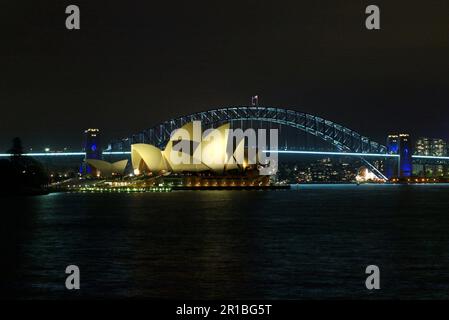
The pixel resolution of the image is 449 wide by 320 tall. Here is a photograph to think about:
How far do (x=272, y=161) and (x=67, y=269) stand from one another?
2984 inches

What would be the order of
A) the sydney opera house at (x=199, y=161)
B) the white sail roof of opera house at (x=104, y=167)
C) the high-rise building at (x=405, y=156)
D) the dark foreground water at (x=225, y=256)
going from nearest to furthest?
1. the dark foreground water at (x=225, y=256)
2. the sydney opera house at (x=199, y=161)
3. the white sail roof of opera house at (x=104, y=167)
4. the high-rise building at (x=405, y=156)

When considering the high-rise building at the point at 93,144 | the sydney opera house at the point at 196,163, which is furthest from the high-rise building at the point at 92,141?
the sydney opera house at the point at 196,163

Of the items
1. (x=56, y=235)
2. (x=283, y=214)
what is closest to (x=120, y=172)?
(x=283, y=214)

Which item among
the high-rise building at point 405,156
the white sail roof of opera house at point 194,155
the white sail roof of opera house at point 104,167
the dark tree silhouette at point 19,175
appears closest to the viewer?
the dark tree silhouette at point 19,175

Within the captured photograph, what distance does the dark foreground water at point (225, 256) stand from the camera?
15.4m

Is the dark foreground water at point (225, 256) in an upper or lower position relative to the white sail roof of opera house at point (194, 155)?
lower

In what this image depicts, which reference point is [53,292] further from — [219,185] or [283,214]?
[219,185]

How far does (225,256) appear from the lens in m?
21.1

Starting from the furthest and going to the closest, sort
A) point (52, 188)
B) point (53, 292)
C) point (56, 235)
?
point (52, 188)
point (56, 235)
point (53, 292)

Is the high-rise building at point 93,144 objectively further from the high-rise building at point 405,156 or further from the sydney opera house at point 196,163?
the high-rise building at point 405,156

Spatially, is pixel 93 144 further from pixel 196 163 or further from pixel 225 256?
pixel 225 256

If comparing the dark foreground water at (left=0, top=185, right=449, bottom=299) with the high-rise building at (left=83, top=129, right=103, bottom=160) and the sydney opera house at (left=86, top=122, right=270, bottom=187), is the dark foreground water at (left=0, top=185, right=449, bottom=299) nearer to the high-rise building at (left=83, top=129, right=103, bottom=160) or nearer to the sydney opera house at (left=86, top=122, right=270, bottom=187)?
the sydney opera house at (left=86, top=122, right=270, bottom=187)

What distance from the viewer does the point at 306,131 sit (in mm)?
110062

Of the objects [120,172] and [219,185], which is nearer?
[219,185]
